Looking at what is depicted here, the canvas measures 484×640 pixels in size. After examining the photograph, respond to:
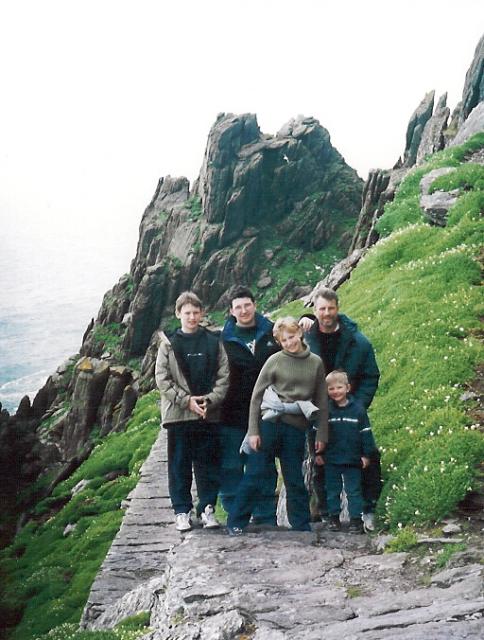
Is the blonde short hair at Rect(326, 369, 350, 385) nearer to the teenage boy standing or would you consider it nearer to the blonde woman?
the blonde woman

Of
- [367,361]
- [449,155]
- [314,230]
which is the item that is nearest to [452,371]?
[367,361]

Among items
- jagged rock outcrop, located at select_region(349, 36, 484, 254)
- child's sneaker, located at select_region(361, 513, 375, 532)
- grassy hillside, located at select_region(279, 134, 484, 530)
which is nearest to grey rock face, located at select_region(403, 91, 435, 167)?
jagged rock outcrop, located at select_region(349, 36, 484, 254)

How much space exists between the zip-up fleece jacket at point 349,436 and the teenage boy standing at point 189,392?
1.91 m

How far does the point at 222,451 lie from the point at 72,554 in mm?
13991

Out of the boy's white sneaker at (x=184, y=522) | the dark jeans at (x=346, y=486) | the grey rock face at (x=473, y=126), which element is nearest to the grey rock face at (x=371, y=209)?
the grey rock face at (x=473, y=126)

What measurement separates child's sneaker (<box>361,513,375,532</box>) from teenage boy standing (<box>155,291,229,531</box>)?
2.48 metres

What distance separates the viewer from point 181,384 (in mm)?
10438

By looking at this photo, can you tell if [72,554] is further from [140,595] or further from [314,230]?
[314,230]

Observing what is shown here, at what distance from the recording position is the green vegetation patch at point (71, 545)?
62.6 feet

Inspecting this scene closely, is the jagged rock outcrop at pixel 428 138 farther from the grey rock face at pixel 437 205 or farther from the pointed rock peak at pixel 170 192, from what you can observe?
the pointed rock peak at pixel 170 192

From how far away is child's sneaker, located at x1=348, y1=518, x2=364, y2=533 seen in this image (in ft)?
32.6

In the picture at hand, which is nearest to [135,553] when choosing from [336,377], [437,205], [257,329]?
[257,329]

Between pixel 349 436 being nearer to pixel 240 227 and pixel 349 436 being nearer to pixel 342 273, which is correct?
pixel 342 273

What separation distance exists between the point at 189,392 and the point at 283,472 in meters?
2.04
